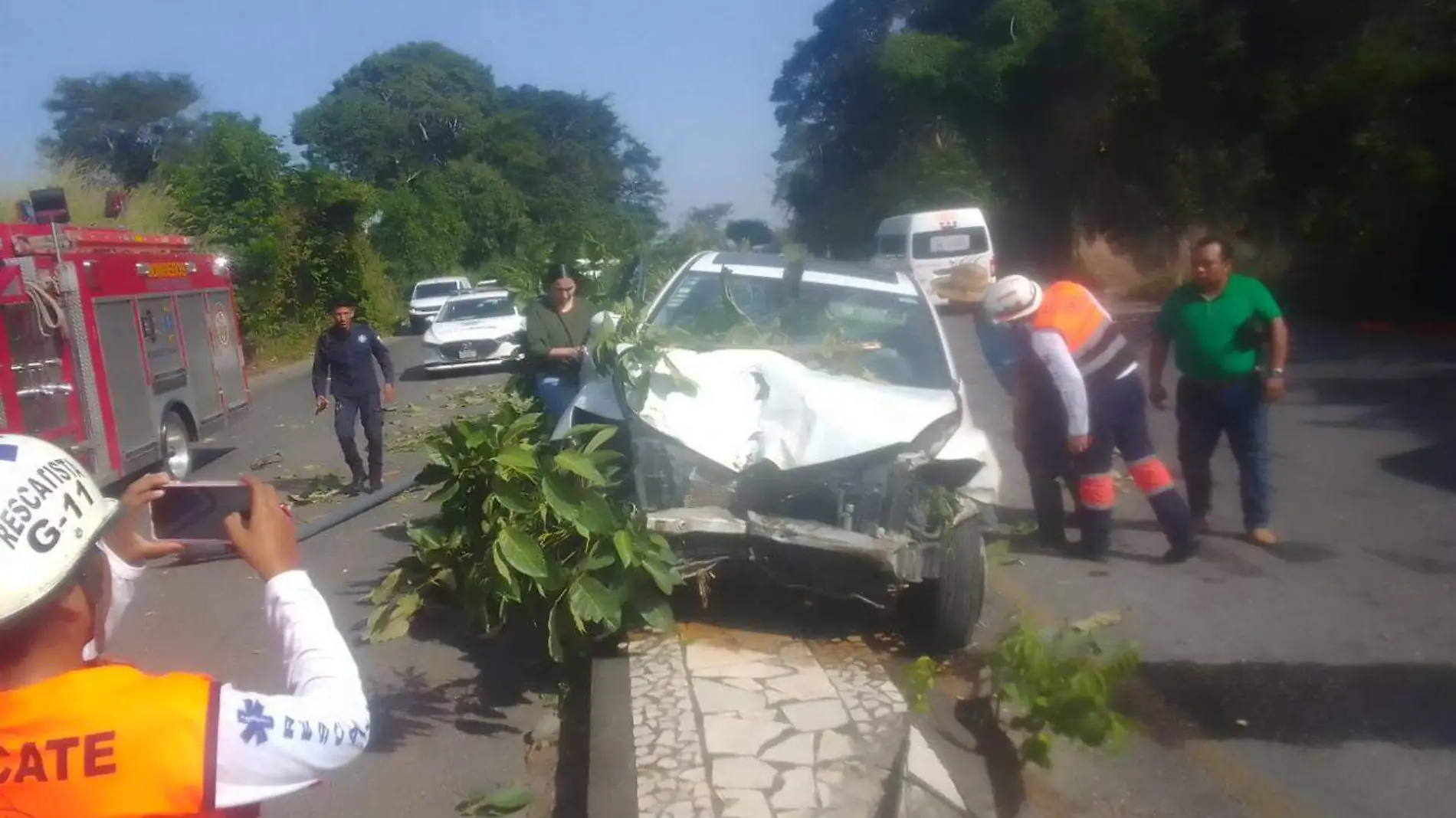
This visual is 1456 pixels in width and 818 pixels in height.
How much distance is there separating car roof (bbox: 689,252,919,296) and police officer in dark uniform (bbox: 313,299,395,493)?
415cm

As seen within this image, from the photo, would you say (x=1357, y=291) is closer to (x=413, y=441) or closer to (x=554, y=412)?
(x=413, y=441)

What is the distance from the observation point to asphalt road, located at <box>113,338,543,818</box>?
4918 mm

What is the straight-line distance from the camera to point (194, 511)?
7.25ft

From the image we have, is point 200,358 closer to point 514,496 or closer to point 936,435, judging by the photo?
point 514,496

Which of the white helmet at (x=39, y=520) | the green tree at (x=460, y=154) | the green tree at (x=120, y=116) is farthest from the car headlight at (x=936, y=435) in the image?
the green tree at (x=120, y=116)

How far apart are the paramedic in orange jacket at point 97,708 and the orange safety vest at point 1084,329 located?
5.74m

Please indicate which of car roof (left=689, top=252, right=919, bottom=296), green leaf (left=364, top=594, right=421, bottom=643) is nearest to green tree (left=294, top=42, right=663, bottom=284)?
car roof (left=689, top=252, right=919, bottom=296)

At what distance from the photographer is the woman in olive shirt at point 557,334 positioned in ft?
25.0

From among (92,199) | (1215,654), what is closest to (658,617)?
(1215,654)

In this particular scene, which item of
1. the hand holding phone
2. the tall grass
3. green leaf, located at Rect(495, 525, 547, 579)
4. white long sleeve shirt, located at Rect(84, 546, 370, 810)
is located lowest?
green leaf, located at Rect(495, 525, 547, 579)

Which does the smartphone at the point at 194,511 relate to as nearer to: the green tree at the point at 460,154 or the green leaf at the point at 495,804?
the green leaf at the point at 495,804

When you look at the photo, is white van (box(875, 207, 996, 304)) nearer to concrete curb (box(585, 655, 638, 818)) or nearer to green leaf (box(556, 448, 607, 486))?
green leaf (box(556, 448, 607, 486))

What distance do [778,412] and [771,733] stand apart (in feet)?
4.87

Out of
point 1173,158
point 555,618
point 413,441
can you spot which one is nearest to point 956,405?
point 555,618
